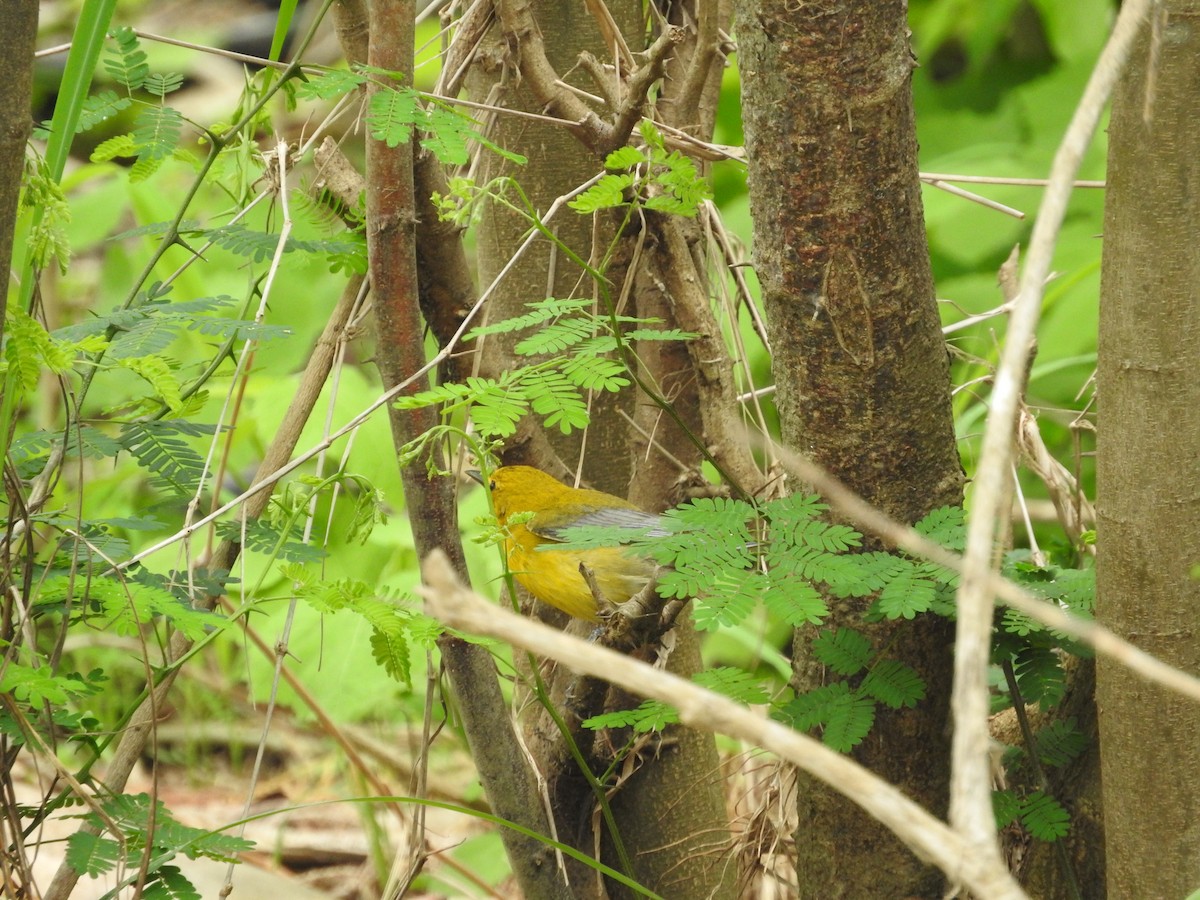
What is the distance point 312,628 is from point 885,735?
217cm

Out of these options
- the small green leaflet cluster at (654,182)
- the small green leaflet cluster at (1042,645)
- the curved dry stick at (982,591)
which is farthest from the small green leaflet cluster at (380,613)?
the curved dry stick at (982,591)

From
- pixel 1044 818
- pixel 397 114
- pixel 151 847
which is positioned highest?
pixel 397 114

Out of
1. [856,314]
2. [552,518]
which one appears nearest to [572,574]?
[552,518]

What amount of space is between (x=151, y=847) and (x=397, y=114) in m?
1.12

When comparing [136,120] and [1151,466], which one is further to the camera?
[136,120]

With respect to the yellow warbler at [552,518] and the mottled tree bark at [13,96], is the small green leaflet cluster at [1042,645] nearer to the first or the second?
the yellow warbler at [552,518]

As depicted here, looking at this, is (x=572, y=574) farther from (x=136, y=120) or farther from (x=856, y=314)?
(x=136, y=120)

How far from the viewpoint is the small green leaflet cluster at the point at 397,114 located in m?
1.73

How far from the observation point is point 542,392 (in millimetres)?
1826

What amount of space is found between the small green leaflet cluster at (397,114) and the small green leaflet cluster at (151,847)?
103 centimetres

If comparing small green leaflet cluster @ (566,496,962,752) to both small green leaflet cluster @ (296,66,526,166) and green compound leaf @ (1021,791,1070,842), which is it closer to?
green compound leaf @ (1021,791,1070,842)

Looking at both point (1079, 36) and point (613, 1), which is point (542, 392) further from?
point (1079, 36)

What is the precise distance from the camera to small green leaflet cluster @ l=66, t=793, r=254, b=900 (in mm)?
1646

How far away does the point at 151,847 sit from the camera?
162cm
